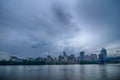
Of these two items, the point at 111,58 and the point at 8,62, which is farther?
the point at 8,62

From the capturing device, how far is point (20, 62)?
579 ft

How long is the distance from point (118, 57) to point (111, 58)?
631cm

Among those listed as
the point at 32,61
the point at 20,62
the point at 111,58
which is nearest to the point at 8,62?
the point at 20,62

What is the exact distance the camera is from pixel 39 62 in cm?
16475

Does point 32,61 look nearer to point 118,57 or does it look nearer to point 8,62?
point 8,62

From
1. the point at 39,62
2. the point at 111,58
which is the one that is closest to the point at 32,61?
the point at 39,62

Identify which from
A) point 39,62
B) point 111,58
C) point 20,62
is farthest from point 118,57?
point 20,62

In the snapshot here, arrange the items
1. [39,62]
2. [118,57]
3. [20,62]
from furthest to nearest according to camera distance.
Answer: [20,62] → [39,62] → [118,57]

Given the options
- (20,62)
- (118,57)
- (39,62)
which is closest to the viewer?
(118,57)

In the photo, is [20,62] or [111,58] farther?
[20,62]

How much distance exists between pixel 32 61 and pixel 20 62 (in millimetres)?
19754

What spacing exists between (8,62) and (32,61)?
95.9ft

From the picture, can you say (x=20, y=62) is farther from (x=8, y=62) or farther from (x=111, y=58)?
(x=111, y=58)

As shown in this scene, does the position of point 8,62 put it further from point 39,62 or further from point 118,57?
point 118,57
